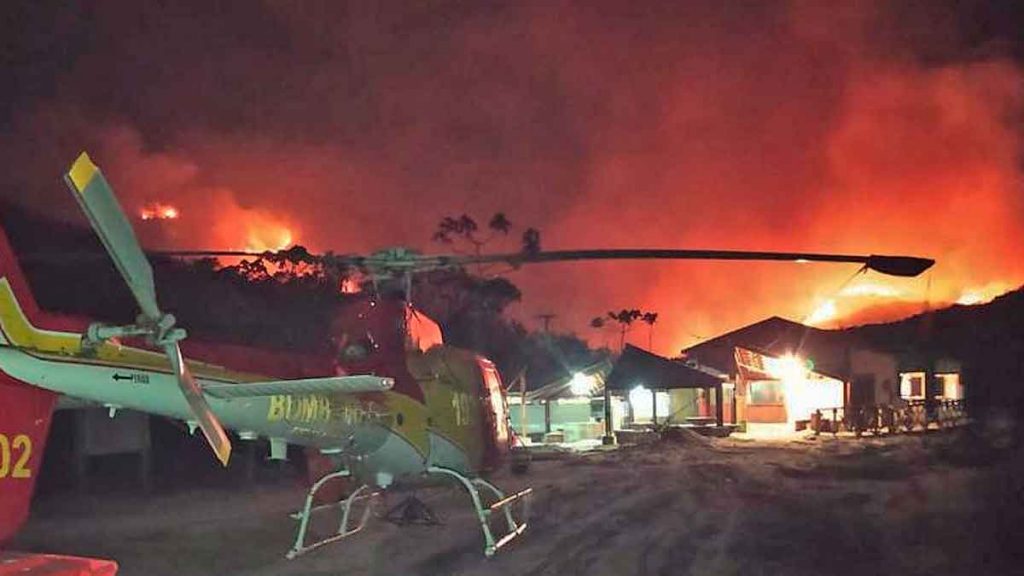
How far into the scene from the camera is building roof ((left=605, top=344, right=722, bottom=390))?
35.7 meters

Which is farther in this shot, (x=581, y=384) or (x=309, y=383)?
(x=581, y=384)

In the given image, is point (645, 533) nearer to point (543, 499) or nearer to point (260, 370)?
point (543, 499)

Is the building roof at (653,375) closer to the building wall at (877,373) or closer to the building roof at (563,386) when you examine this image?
the building roof at (563,386)

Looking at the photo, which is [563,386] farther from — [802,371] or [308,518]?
[308,518]

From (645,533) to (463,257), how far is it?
607 centimetres

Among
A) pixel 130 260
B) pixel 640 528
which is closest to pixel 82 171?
pixel 130 260

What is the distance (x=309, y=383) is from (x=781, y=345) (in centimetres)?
4608

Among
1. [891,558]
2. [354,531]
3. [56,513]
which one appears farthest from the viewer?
[56,513]

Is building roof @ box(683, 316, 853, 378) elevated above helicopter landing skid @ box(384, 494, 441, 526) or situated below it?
above

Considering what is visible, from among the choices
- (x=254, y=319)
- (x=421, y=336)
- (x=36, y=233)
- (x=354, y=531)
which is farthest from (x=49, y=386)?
(x=36, y=233)

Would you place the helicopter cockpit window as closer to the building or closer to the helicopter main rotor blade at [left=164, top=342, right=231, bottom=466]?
the helicopter main rotor blade at [left=164, top=342, right=231, bottom=466]

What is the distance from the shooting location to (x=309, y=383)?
650 cm

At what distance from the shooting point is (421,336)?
11.7m

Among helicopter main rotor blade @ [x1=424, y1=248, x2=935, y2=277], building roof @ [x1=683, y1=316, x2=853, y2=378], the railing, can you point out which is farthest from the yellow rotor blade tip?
building roof @ [x1=683, y1=316, x2=853, y2=378]
